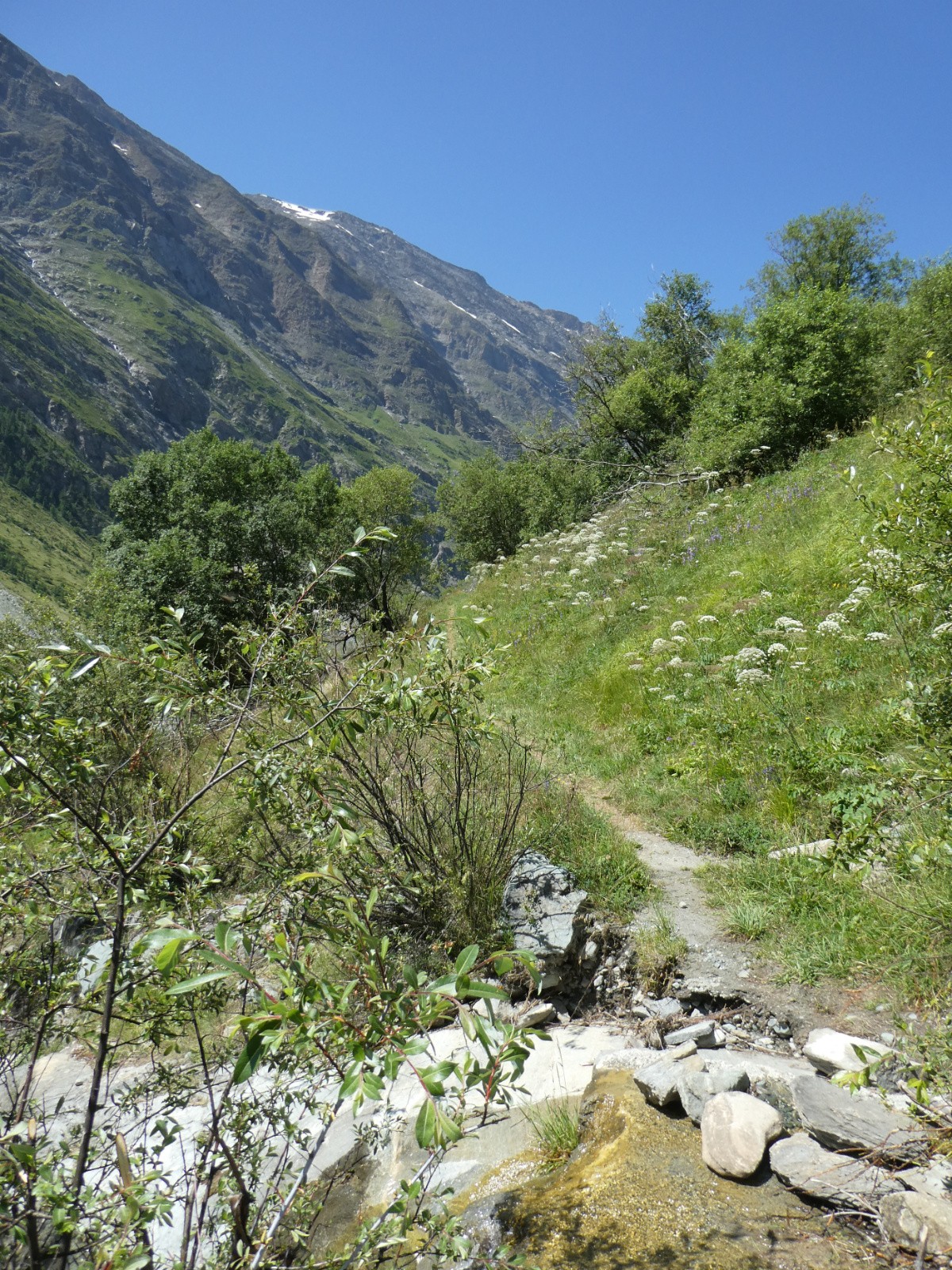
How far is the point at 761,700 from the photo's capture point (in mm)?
7590

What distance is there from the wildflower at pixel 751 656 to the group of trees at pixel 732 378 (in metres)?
7.78

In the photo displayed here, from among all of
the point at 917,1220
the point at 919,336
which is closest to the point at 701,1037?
the point at 917,1220

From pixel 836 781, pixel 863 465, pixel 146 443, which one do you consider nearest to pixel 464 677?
pixel 836 781

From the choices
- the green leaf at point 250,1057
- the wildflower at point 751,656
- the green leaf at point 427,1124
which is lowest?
the green leaf at point 250,1057

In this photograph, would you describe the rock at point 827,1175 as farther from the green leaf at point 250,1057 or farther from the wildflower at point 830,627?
the wildflower at point 830,627

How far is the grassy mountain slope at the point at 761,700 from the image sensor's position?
4215mm

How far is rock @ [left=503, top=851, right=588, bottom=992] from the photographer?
4691mm

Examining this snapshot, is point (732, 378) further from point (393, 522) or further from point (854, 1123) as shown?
point (854, 1123)

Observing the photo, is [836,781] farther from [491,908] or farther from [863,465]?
[863,465]

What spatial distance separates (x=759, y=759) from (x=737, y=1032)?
3.17 meters

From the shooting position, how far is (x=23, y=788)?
2.73 m

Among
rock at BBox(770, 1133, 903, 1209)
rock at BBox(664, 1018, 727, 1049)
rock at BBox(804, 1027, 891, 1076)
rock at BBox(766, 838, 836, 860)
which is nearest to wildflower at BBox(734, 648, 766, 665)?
rock at BBox(766, 838, 836, 860)

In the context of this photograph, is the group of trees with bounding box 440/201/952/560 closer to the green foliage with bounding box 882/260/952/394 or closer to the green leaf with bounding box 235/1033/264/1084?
the green foliage with bounding box 882/260/952/394

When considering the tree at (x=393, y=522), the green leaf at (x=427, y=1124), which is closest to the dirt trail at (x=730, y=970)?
the green leaf at (x=427, y=1124)
